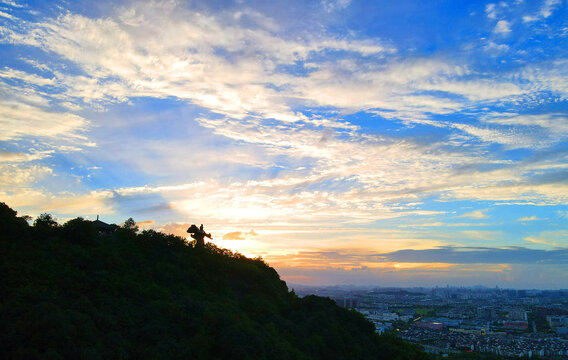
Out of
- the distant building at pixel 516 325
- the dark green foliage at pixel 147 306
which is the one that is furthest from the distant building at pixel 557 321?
the dark green foliage at pixel 147 306

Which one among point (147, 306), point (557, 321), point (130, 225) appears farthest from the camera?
point (557, 321)

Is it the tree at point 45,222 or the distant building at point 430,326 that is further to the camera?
the distant building at point 430,326

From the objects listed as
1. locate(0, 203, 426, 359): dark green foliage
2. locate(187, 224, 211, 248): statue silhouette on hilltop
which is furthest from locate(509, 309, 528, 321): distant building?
locate(187, 224, 211, 248): statue silhouette on hilltop

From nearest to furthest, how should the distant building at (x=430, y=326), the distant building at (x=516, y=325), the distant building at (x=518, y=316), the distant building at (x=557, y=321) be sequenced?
the distant building at (x=430, y=326)
the distant building at (x=516, y=325)
the distant building at (x=557, y=321)
the distant building at (x=518, y=316)

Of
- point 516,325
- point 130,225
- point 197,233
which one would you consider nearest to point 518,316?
point 516,325

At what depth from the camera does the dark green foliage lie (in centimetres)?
1224

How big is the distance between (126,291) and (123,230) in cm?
711

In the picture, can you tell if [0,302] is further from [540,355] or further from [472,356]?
[540,355]

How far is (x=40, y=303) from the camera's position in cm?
1263

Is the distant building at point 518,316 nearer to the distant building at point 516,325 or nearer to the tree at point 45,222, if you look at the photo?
the distant building at point 516,325

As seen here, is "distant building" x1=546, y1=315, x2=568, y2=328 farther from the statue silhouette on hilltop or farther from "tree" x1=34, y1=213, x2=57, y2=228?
"tree" x1=34, y1=213, x2=57, y2=228

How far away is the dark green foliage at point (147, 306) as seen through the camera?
12242 millimetres

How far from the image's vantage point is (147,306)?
53.0 ft

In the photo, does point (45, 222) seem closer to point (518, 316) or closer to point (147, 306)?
point (147, 306)
